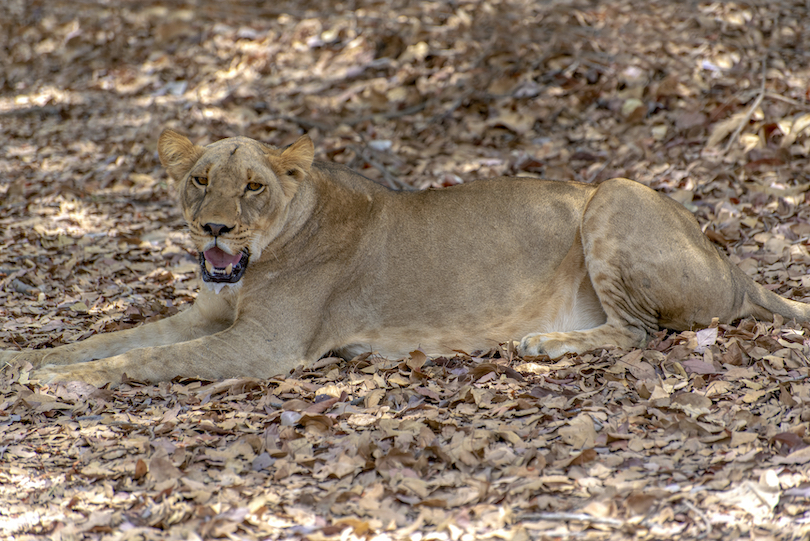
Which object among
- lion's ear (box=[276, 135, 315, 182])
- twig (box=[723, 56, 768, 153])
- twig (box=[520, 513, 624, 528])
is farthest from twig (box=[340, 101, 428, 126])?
twig (box=[520, 513, 624, 528])

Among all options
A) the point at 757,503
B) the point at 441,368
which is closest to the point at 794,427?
the point at 757,503

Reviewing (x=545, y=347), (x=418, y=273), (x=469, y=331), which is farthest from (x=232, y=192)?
(x=545, y=347)

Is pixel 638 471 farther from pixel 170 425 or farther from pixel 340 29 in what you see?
pixel 340 29

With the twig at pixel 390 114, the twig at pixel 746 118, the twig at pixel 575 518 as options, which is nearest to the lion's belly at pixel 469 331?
the twig at pixel 575 518

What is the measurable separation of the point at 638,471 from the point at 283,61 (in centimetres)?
954

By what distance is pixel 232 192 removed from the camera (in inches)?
184

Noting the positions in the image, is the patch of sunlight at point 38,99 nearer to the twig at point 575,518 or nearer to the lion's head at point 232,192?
the lion's head at point 232,192

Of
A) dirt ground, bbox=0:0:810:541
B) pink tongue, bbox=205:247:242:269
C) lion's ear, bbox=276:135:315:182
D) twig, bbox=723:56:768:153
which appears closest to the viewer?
dirt ground, bbox=0:0:810:541

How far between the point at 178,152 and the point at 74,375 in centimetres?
143

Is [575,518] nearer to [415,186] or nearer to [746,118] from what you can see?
[415,186]

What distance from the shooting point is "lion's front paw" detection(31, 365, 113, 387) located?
14.9 ft

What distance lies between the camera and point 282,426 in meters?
3.89

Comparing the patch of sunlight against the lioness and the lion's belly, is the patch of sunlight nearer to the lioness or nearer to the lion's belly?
the lioness

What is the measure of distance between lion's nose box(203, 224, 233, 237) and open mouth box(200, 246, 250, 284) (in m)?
0.14
